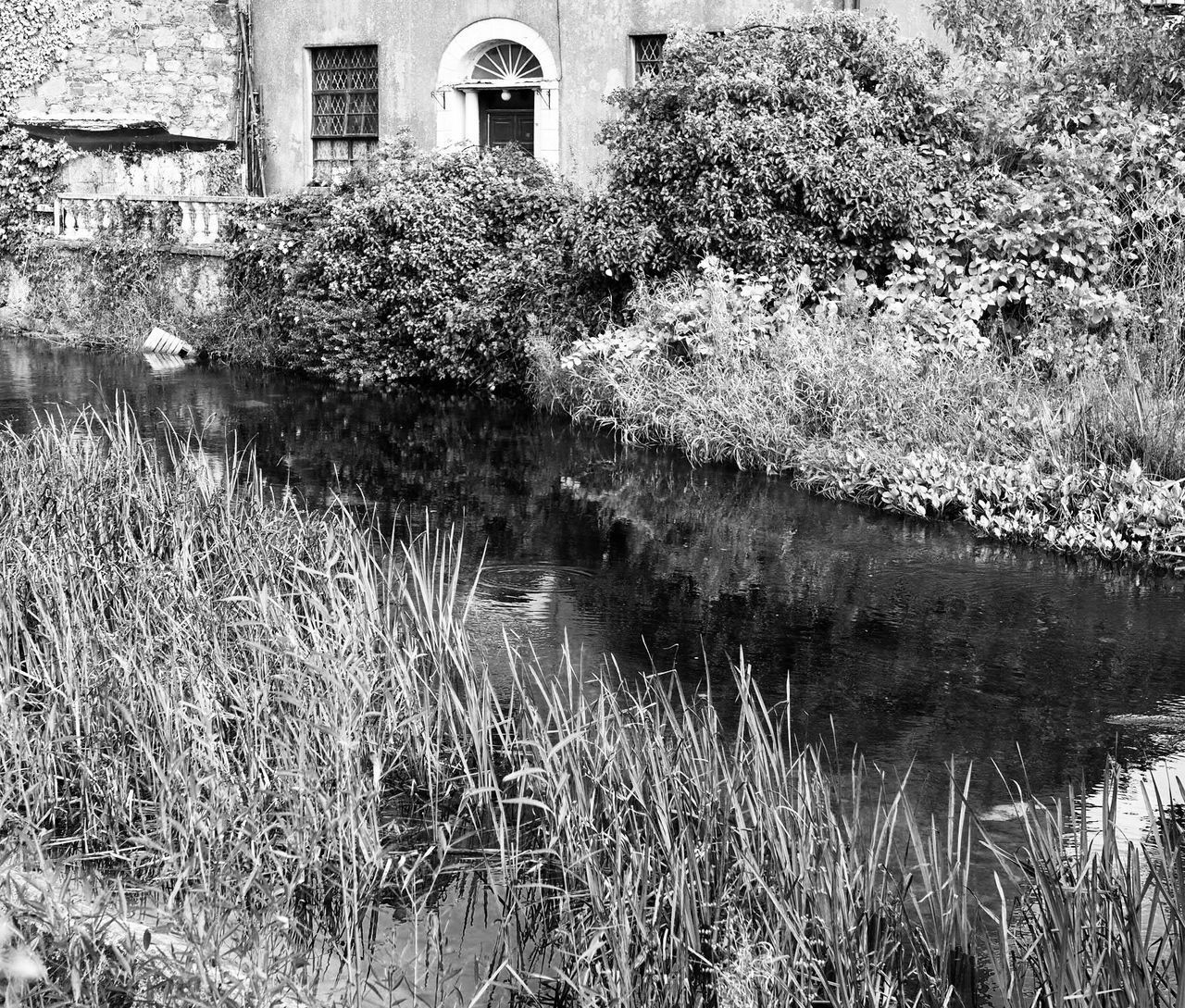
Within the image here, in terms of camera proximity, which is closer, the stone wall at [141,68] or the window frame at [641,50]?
the window frame at [641,50]

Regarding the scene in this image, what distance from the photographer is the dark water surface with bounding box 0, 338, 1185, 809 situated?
19.8ft

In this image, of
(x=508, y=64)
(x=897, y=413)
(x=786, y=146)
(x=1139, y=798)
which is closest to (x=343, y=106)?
(x=508, y=64)

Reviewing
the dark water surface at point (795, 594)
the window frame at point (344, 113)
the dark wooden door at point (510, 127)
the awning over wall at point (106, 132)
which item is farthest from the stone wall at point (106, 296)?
the dark water surface at point (795, 594)

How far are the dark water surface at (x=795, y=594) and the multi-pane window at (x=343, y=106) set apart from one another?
9.71 metres

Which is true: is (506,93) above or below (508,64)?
below

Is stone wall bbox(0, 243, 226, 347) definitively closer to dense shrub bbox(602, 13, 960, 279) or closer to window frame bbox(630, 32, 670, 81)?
window frame bbox(630, 32, 670, 81)

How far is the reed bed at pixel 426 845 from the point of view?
338cm

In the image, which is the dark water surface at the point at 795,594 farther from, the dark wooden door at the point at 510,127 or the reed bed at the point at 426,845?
the dark wooden door at the point at 510,127

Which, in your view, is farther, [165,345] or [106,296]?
[106,296]

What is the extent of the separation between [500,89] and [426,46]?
1.25m

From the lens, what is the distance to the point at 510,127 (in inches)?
853

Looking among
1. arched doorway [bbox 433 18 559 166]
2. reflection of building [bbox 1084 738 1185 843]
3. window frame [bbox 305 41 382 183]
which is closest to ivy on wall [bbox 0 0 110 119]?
window frame [bbox 305 41 382 183]

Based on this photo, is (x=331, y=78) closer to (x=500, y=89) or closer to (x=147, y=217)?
(x=500, y=89)

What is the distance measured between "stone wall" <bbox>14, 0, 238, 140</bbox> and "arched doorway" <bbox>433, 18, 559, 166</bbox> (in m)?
3.76
